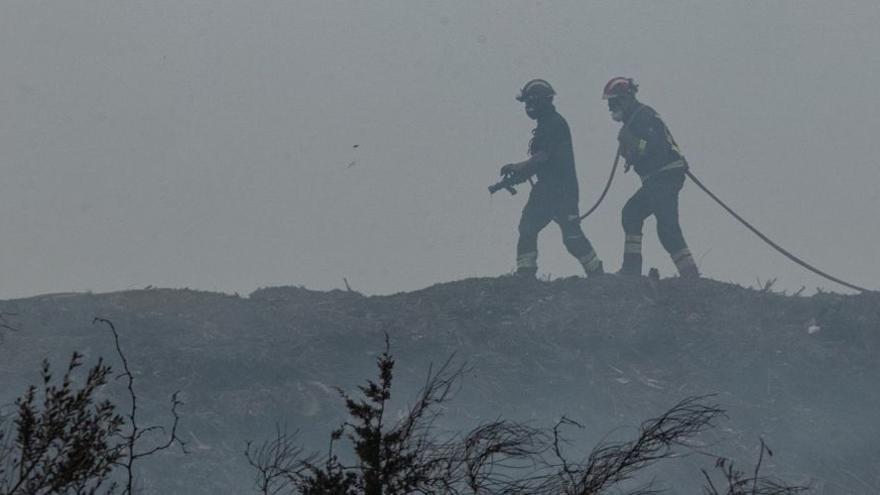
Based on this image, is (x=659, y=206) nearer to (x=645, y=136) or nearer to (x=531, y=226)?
(x=645, y=136)

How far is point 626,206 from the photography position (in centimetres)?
1418

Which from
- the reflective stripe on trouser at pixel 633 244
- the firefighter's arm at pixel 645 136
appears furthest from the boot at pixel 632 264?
the firefighter's arm at pixel 645 136

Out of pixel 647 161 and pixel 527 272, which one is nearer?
pixel 647 161

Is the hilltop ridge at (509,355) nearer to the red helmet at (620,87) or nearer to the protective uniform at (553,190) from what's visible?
the protective uniform at (553,190)

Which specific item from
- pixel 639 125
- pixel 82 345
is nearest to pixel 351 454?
pixel 82 345

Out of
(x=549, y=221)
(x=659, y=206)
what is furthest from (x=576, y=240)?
(x=659, y=206)

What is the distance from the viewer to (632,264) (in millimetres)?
14906

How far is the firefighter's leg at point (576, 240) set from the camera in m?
14.4

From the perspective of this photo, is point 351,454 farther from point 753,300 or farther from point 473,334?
point 753,300

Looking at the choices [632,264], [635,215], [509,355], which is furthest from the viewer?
[632,264]

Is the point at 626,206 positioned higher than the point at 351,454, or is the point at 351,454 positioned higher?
the point at 626,206

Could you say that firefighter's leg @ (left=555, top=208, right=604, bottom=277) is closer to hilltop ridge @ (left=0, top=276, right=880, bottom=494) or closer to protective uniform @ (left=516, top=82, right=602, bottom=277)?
protective uniform @ (left=516, top=82, right=602, bottom=277)

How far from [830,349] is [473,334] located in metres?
3.93

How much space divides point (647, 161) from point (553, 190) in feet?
3.73
